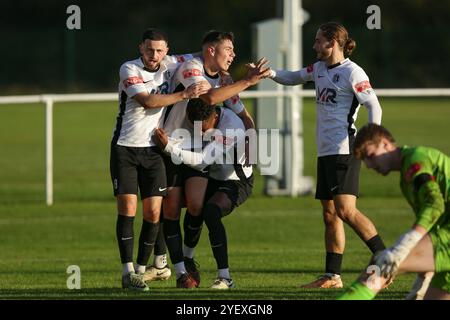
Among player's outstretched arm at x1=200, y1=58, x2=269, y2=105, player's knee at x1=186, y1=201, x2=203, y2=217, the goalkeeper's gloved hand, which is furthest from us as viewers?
player's knee at x1=186, y1=201, x2=203, y2=217

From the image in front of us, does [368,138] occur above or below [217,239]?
above

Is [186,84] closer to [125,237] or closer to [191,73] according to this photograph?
[191,73]

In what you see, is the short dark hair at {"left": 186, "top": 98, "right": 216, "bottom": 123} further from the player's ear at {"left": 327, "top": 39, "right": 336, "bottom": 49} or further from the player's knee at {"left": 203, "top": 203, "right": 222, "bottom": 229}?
the player's ear at {"left": 327, "top": 39, "right": 336, "bottom": 49}

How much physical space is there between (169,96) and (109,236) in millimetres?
5503

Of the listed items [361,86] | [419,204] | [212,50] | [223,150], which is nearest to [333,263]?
[223,150]

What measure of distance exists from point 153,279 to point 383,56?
38342 mm

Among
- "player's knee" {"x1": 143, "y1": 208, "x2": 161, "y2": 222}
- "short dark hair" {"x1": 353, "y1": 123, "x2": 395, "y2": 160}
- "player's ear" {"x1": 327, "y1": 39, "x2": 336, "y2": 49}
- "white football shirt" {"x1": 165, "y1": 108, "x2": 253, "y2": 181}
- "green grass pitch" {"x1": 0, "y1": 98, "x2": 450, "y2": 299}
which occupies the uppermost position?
"player's ear" {"x1": 327, "y1": 39, "x2": 336, "y2": 49}

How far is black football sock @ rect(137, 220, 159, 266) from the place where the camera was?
10023mm

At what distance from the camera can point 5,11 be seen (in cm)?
5178

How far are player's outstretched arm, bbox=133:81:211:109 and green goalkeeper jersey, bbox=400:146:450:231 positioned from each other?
2.67 m

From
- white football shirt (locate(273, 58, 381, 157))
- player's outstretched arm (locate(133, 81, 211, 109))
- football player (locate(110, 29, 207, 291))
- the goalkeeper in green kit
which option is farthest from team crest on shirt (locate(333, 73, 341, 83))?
the goalkeeper in green kit

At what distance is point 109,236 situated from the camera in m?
14.7

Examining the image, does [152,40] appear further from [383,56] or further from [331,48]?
[383,56]
